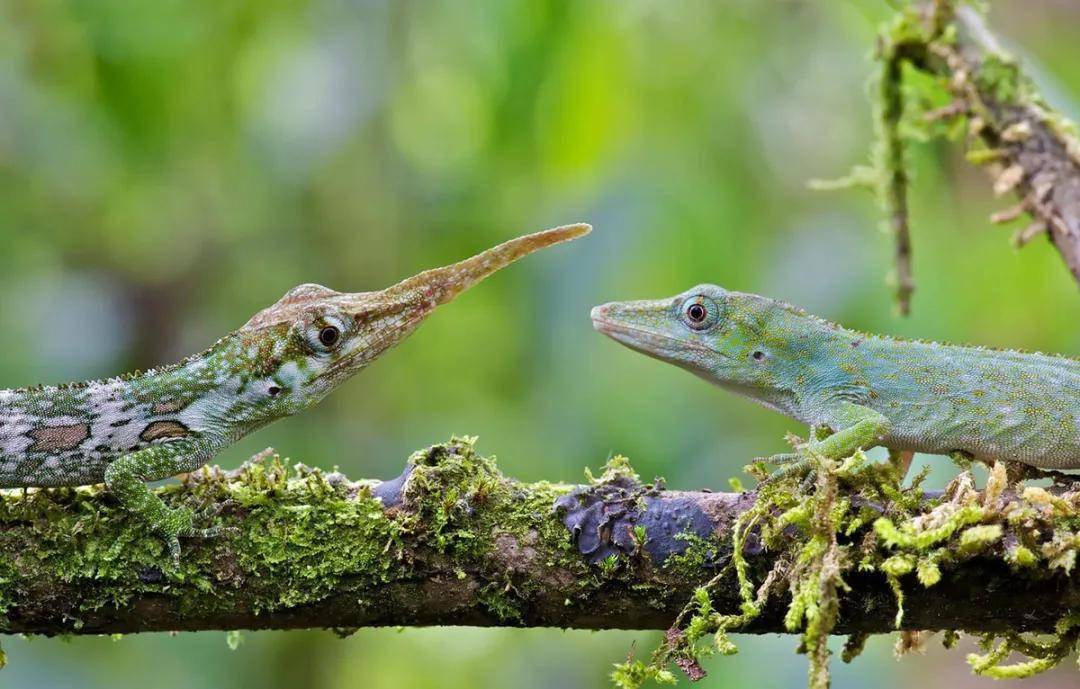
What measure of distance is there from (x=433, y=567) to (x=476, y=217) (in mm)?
3915

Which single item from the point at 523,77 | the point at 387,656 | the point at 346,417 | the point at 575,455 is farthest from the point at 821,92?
the point at 387,656

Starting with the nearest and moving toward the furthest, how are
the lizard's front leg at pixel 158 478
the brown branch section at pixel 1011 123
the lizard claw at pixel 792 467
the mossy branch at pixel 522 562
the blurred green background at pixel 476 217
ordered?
1. the mossy branch at pixel 522 562
2. the lizard's front leg at pixel 158 478
3. the lizard claw at pixel 792 467
4. the brown branch section at pixel 1011 123
5. the blurred green background at pixel 476 217

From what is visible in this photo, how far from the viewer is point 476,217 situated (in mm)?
6859

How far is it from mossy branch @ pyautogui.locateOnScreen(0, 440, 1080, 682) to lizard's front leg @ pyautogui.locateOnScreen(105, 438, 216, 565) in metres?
0.06

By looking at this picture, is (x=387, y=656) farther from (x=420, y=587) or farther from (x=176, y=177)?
(x=420, y=587)

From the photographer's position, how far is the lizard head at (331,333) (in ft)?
13.3

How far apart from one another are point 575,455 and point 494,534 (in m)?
2.09

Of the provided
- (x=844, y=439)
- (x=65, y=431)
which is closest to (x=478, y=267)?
(x=844, y=439)

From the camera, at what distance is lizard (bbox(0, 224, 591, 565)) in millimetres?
3920

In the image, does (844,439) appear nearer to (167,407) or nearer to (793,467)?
(793,467)

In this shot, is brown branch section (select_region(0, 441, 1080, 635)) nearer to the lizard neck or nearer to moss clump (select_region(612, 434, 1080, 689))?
moss clump (select_region(612, 434, 1080, 689))

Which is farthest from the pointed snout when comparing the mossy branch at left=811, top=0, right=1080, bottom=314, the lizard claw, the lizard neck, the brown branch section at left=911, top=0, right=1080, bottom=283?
the brown branch section at left=911, top=0, right=1080, bottom=283

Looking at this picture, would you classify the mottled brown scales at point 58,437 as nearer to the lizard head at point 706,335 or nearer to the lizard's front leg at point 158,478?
the lizard's front leg at point 158,478

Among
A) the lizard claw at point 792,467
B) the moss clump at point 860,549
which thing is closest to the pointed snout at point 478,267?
the lizard claw at point 792,467
